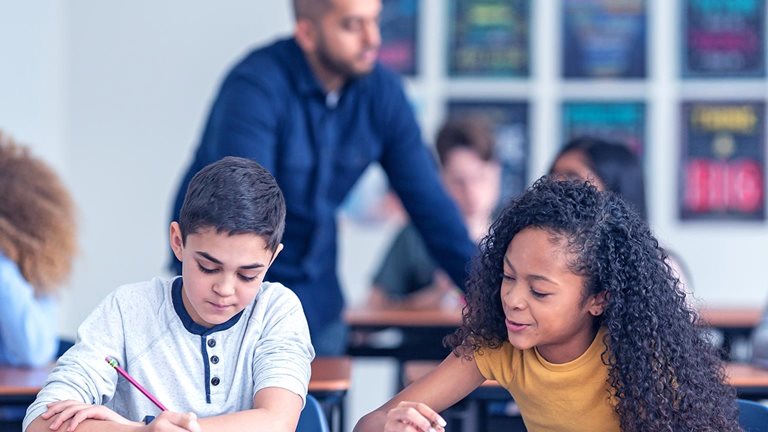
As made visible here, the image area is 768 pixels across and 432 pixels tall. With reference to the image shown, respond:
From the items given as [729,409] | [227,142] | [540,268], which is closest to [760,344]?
[729,409]

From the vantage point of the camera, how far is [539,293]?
1.81 meters

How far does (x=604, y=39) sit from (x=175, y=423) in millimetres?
3763

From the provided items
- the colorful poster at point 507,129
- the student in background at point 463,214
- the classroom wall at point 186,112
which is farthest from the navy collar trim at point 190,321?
the colorful poster at point 507,129

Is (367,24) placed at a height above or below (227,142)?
above

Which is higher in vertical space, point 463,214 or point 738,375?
point 463,214

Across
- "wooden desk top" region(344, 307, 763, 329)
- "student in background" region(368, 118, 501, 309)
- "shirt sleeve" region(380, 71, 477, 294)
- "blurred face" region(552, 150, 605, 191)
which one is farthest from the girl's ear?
"student in background" region(368, 118, 501, 309)

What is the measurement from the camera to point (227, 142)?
2.60m

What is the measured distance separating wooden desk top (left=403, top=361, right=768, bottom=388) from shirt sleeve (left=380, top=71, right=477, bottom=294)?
439 millimetres

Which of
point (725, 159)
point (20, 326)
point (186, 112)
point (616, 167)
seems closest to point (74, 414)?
point (20, 326)

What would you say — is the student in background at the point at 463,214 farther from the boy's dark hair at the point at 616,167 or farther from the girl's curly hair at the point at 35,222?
the girl's curly hair at the point at 35,222

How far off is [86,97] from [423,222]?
246 cm

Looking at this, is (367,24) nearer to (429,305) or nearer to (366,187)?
(429,305)

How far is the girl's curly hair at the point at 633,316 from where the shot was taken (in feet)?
5.91

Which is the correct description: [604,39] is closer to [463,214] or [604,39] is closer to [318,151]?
[463,214]
